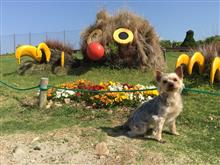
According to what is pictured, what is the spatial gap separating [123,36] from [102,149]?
8726 millimetres

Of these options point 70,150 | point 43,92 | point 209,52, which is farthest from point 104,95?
point 209,52

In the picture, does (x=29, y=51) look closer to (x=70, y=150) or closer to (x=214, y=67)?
(x=214, y=67)

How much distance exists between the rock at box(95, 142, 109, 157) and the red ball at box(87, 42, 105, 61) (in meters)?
7.86

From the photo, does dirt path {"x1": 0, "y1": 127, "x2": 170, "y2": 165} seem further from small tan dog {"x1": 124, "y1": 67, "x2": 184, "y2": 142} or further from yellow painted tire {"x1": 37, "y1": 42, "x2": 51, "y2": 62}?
yellow painted tire {"x1": 37, "y1": 42, "x2": 51, "y2": 62}

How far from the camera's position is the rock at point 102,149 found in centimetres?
573

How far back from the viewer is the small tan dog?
5.94 meters

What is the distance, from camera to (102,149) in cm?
584

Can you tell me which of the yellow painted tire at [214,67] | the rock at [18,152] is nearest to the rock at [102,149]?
the rock at [18,152]

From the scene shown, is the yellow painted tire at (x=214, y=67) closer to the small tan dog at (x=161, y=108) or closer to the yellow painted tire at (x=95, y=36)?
the small tan dog at (x=161, y=108)

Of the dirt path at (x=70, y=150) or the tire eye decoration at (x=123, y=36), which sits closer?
the dirt path at (x=70, y=150)

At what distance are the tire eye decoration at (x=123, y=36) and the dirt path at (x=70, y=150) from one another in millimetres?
7422

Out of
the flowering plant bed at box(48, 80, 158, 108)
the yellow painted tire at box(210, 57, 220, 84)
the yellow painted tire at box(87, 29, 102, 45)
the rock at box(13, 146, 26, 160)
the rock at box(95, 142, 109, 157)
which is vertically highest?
the yellow painted tire at box(87, 29, 102, 45)

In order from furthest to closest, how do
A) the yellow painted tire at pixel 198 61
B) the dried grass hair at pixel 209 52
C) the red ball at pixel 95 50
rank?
the red ball at pixel 95 50 < the dried grass hair at pixel 209 52 < the yellow painted tire at pixel 198 61

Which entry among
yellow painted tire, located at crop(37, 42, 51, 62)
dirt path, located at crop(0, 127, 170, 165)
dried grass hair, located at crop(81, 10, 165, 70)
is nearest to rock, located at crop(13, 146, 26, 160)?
dirt path, located at crop(0, 127, 170, 165)
